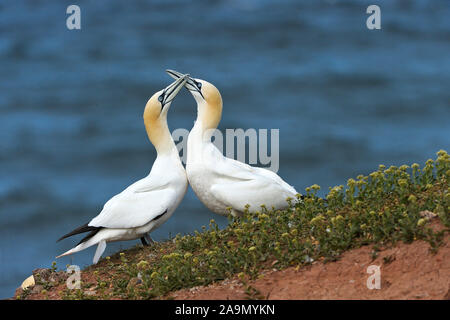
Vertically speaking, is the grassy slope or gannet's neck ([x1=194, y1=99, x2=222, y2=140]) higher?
gannet's neck ([x1=194, y1=99, x2=222, y2=140])

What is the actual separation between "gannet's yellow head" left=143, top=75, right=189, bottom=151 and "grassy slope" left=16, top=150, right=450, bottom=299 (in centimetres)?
200

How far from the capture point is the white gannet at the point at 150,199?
11820 millimetres

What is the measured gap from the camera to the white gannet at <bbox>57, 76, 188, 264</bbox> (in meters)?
11.8

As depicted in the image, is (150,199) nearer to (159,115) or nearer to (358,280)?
(159,115)

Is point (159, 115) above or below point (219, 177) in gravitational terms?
above

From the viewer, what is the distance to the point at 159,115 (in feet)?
41.9

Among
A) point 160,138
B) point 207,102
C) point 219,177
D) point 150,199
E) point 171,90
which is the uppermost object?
point 171,90

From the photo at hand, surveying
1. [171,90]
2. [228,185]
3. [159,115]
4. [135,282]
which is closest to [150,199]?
[228,185]

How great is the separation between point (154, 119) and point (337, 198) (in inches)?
137

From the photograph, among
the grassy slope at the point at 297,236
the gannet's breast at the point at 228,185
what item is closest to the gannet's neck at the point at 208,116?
the gannet's breast at the point at 228,185

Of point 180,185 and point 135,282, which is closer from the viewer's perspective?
point 135,282

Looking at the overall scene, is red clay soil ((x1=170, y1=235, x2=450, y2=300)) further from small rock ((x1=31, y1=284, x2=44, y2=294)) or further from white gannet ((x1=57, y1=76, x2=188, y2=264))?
white gannet ((x1=57, y1=76, x2=188, y2=264))

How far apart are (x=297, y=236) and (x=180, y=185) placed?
279 cm

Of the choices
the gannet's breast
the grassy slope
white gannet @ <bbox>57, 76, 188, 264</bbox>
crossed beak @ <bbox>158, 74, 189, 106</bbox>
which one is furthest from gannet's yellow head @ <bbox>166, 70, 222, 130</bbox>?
the grassy slope
